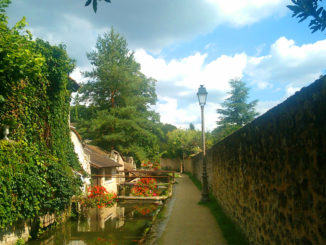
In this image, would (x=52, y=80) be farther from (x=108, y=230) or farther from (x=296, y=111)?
(x=296, y=111)

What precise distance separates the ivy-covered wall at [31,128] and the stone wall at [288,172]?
5987 mm

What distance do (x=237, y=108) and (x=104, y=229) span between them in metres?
32.2

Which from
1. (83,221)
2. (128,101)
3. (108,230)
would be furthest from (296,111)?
(128,101)

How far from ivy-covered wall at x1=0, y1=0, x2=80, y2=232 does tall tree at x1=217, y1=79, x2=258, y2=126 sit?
3098 centimetres

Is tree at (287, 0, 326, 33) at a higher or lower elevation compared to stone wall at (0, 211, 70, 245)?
higher

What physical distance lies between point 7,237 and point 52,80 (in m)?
5.34

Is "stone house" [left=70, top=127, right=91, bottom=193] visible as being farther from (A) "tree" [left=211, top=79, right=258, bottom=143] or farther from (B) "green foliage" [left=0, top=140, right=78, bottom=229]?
(A) "tree" [left=211, top=79, right=258, bottom=143]

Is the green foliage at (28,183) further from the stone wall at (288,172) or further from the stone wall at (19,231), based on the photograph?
the stone wall at (288,172)

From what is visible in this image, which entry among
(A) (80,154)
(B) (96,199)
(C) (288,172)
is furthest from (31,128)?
(C) (288,172)

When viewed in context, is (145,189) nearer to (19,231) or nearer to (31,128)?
(19,231)

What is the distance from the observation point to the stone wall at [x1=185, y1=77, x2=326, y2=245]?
2826 mm

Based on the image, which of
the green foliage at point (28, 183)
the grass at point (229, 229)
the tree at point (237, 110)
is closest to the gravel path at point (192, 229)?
the grass at point (229, 229)

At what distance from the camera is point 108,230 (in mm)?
9758

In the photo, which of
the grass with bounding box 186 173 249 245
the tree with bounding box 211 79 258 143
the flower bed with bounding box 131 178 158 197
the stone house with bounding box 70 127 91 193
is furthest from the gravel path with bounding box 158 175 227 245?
the tree with bounding box 211 79 258 143
